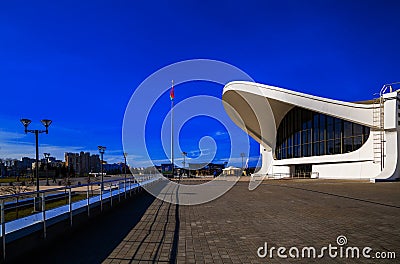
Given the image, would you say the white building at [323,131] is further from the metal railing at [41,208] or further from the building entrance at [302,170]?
the metal railing at [41,208]

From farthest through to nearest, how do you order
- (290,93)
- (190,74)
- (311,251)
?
(290,93), (190,74), (311,251)

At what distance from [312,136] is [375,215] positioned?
3081 cm

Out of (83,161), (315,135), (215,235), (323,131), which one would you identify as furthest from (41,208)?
(83,161)

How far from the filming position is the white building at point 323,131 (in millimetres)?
27142

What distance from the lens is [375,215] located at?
8375 millimetres

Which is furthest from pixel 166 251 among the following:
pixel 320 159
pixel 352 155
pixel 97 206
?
pixel 320 159

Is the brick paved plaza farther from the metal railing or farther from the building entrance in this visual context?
the building entrance

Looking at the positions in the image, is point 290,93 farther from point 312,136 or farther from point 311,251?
point 311,251

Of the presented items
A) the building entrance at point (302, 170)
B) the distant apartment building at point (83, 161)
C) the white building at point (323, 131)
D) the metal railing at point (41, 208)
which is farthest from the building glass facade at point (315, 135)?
the distant apartment building at point (83, 161)

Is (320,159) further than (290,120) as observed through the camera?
No

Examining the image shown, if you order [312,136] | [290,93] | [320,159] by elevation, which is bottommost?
[320,159]

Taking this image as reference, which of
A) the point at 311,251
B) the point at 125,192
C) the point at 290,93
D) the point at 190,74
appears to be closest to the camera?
the point at 311,251

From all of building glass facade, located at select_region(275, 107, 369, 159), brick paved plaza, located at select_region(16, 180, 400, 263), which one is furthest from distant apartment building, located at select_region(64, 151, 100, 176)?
→ brick paved plaza, located at select_region(16, 180, 400, 263)

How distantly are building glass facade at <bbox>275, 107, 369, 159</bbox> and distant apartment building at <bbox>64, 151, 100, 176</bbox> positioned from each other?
59145 millimetres
